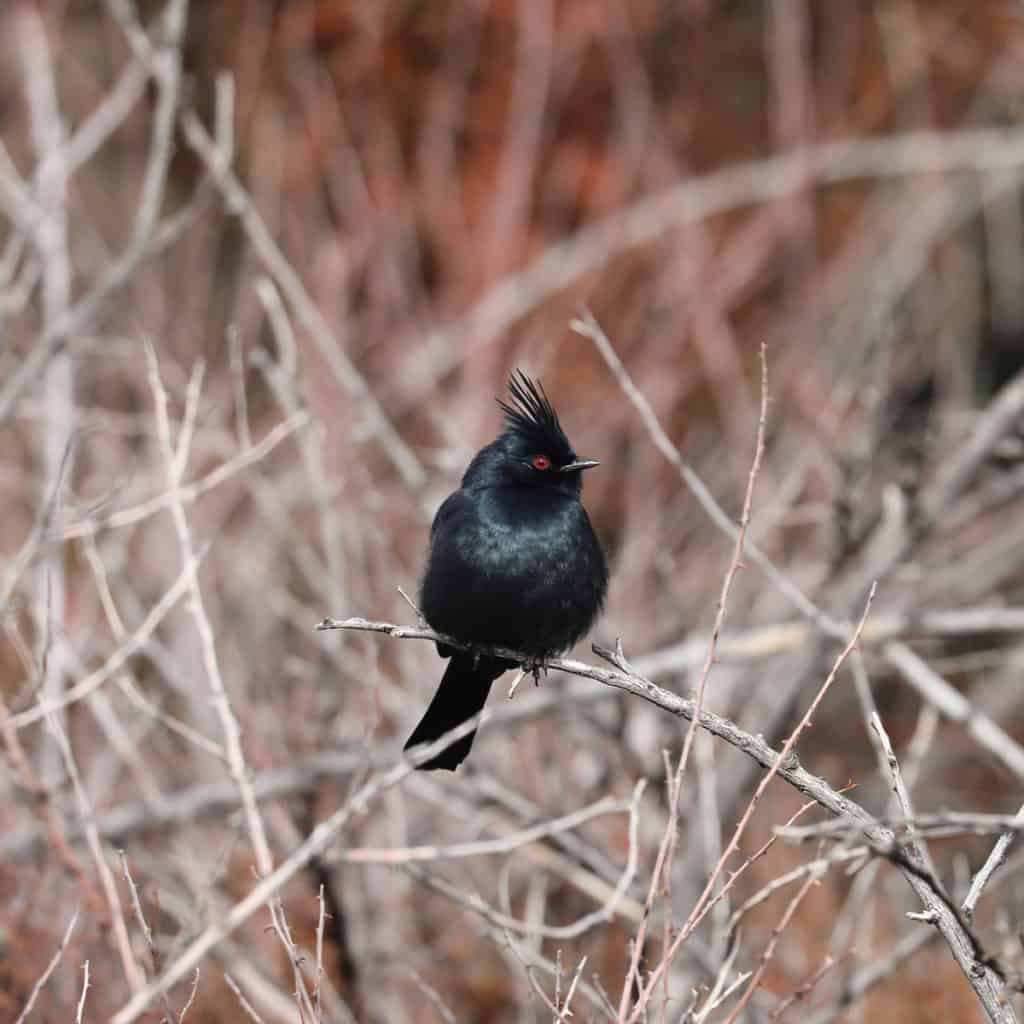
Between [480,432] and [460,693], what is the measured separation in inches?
142

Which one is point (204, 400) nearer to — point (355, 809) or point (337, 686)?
point (337, 686)

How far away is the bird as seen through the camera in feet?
11.0

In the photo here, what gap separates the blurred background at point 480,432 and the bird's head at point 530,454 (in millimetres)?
228

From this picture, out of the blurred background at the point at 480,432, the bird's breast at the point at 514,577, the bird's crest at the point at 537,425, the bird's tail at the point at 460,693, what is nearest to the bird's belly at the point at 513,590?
the bird's breast at the point at 514,577

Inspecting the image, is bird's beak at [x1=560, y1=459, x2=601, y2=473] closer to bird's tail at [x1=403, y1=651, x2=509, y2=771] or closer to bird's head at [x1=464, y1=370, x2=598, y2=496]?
bird's head at [x1=464, y1=370, x2=598, y2=496]

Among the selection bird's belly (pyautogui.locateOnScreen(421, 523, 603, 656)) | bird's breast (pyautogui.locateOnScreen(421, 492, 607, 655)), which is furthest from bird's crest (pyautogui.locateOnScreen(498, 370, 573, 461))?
bird's belly (pyautogui.locateOnScreen(421, 523, 603, 656))

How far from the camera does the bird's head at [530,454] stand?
3623mm

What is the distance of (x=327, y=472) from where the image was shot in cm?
634

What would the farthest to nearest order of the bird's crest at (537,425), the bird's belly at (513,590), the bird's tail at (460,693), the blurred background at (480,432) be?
the blurred background at (480,432) < the bird's crest at (537,425) < the bird's tail at (460,693) < the bird's belly at (513,590)

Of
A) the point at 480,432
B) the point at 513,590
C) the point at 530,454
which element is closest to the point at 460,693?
the point at 513,590

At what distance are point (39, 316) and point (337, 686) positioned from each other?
3.15 metres

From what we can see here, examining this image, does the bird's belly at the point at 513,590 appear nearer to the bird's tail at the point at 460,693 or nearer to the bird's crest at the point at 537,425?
the bird's tail at the point at 460,693

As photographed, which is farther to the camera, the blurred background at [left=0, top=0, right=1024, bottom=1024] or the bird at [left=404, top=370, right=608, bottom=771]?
the blurred background at [left=0, top=0, right=1024, bottom=1024]

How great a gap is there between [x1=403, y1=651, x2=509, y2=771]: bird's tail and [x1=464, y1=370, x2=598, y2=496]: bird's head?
454 millimetres
